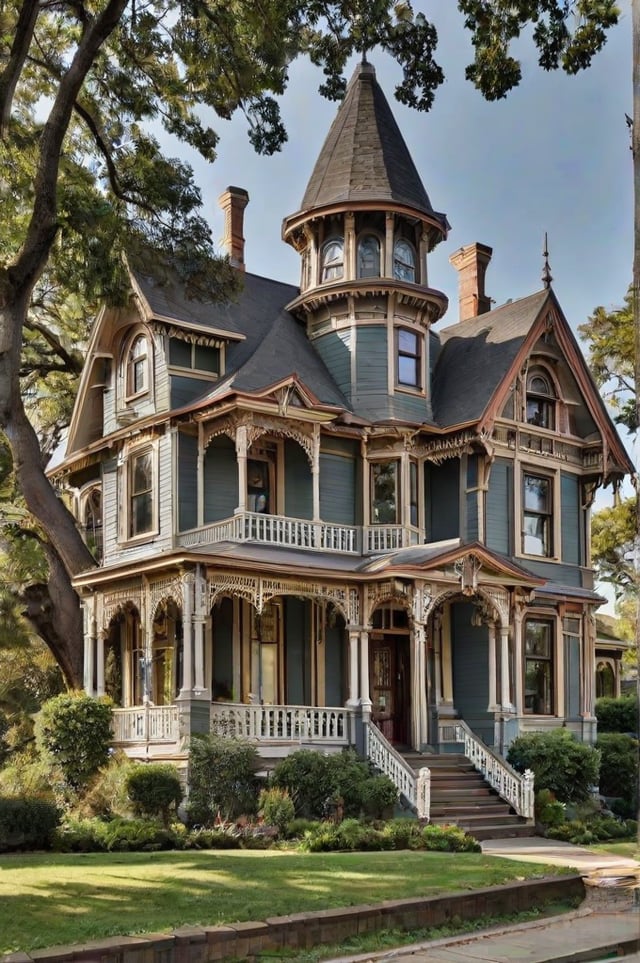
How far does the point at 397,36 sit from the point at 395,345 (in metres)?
10.6

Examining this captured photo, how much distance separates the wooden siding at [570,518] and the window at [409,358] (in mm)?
4537

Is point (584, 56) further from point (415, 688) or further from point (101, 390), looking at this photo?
point (101, 390)

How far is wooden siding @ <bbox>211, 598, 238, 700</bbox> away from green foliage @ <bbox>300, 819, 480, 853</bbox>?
21.4ft

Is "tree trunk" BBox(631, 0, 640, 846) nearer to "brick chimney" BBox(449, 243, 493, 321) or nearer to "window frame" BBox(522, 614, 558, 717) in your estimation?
"window frame" BBox(522, 614, 558, 717)

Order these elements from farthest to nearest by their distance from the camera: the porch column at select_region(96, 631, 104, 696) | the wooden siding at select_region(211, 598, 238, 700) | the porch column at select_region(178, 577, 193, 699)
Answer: the porch column at select_region(96, 631, 104, 696)
the wooden siding at select_region(211, 598, 238, 700)
the porch column at select_region(178, 577, 193, 699)

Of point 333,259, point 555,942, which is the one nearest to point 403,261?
point 333,259

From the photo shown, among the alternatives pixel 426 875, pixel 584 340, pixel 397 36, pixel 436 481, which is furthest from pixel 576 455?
pixel 426 875

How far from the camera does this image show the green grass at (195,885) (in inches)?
377

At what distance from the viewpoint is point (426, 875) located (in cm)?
1278

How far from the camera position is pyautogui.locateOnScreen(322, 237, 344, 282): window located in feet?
88.0

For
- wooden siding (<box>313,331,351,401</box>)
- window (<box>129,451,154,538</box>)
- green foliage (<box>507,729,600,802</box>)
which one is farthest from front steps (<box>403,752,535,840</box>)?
wooden siding (<box>313,331,351,401</box>)

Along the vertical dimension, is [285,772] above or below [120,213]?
below

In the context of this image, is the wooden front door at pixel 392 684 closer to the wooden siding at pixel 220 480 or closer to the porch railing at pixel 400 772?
the porch railing at pixel 400 772

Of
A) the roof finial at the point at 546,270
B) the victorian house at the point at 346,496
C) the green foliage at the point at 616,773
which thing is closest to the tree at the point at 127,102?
the victorian house at the point at 346,496
